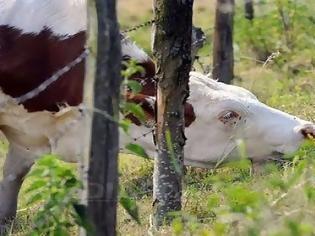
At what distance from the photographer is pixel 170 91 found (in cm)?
560

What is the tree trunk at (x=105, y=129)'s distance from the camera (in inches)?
154

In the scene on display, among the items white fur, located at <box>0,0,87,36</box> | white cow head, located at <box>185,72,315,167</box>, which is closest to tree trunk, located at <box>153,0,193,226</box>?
white cow head, located at <box>185,72,315,167</box>

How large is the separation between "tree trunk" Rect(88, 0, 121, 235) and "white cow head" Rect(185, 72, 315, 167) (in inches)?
115

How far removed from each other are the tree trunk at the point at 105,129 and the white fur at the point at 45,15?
3017 millimetres

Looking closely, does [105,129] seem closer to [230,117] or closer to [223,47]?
[230,117]

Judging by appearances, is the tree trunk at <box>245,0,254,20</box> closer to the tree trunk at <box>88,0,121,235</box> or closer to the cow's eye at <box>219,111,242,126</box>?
the cow's eye at <box>219,111,242,126</box>

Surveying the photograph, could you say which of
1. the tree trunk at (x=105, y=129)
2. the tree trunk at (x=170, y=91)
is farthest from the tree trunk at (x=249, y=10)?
the tree trunk at (x=105, y=129)

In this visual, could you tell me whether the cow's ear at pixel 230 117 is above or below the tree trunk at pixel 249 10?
below

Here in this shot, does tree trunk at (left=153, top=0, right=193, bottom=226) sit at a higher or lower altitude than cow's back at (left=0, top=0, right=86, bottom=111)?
lower

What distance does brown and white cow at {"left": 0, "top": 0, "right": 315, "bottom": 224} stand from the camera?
688cm

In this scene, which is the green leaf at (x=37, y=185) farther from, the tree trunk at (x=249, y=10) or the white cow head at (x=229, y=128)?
the tree trunk at (x=249, y=10)

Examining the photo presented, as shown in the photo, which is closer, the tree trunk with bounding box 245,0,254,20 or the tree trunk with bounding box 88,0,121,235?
the tree trunk with bounding box 88,0,121,235

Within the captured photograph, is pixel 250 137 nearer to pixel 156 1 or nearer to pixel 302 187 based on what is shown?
pixel 156 1

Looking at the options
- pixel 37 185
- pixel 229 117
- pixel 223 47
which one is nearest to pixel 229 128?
pixel 229 117
